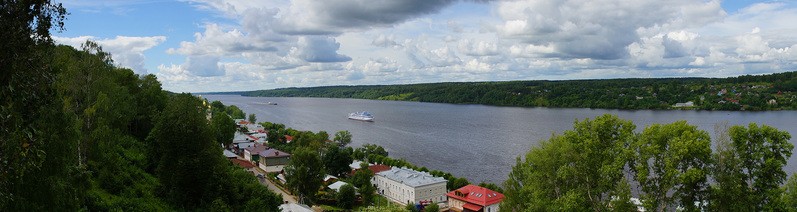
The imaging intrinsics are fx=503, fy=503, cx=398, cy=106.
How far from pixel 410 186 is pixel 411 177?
1.99 m

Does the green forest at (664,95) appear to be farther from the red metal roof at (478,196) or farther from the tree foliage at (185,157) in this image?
the tree foliage at (185,157)

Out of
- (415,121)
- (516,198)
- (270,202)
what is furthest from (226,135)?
(415,121)

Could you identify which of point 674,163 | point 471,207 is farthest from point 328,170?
point 674,163

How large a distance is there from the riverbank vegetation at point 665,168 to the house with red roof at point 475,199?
15.8 meters

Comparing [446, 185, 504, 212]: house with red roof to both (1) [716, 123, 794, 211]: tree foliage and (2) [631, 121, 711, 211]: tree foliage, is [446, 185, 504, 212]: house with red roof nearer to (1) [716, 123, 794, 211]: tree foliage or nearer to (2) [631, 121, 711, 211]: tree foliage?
(2) [631, 121, 711, 211]: tree foliage

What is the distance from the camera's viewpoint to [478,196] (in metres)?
34.5

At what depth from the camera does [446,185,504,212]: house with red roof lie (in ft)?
111

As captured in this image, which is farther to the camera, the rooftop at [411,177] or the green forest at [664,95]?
the green forest at [664,95]

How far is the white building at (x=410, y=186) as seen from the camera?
38562 millimetres

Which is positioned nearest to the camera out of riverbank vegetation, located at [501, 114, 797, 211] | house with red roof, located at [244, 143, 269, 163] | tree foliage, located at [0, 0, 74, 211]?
tree foliage, located at [0, 0, 74, 211]

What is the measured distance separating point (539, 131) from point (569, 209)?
2389 inches

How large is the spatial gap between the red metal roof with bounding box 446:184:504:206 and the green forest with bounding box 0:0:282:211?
1457 cm

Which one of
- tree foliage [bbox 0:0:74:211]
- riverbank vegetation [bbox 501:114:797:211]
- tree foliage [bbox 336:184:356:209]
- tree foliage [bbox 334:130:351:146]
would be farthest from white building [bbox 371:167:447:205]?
tree foliage [bbox 0:0:74:211]

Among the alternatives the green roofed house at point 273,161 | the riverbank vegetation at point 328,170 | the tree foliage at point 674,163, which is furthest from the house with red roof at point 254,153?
the tree foliage at point 674,163
